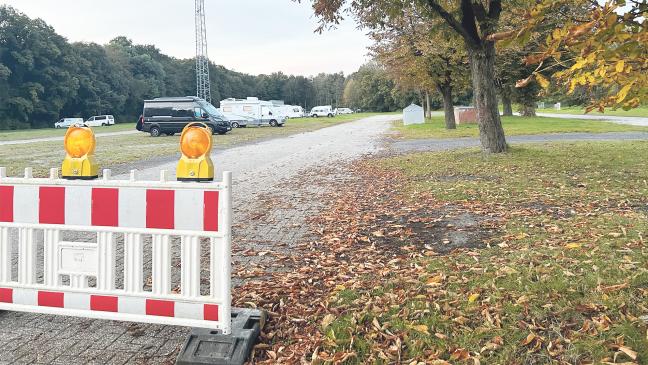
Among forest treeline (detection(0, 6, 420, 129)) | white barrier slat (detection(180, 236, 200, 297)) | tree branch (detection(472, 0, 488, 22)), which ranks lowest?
white barrier slat (detection(180, 236, 200, 297))

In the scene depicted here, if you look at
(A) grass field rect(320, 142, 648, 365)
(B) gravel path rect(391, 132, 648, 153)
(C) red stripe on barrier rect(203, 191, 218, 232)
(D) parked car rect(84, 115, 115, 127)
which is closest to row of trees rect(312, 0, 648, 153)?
(A) grass field rect(320, 142, 648, 365)

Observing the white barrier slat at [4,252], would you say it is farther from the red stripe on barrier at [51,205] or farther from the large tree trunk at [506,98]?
the large tree trunk at [506,98]

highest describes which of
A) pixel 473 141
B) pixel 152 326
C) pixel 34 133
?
pixel 34 133

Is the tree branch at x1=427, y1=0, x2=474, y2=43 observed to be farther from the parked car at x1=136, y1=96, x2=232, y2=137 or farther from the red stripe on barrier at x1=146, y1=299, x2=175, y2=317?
the parked car at x1=136, y1=96, x2=232, y2=137

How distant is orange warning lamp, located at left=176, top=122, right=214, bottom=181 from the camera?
3.25 meters

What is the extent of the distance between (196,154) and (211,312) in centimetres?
97

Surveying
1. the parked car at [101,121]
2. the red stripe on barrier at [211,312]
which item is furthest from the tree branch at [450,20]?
the parked car at [101,121]

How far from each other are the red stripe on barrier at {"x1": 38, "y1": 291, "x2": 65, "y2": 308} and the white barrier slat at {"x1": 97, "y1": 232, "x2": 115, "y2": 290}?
31 centimetres

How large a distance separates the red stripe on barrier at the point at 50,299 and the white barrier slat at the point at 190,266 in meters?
0.87

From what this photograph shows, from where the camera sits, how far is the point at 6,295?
3652 millimetres

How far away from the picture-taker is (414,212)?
7.65 m

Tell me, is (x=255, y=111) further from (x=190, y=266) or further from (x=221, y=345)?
(x=221, y=345)

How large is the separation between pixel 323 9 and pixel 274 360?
1300cm

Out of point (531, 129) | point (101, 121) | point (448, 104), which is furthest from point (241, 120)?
point (101, 121)
